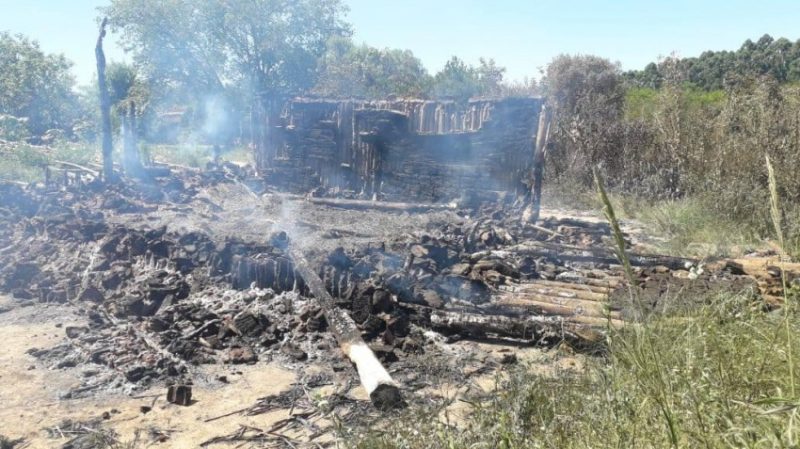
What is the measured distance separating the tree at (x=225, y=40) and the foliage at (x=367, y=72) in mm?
2219

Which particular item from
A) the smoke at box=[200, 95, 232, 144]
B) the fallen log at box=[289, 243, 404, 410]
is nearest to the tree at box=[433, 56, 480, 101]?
the smoke at box=[200, 95, 232, 144]

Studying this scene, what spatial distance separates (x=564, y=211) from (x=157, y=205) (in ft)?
33.1

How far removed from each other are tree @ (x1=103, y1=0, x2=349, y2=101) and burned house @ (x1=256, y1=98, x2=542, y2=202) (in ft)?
57.2

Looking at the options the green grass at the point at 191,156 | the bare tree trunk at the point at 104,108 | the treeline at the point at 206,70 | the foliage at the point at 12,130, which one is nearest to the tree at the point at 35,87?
the treeline at the point at 206,70

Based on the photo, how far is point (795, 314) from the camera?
3822 millimetres

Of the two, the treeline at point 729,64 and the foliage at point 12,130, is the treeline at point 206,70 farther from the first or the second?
the treeline at point 729,64

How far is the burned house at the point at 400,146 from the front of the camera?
39.9ft

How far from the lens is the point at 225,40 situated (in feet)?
108

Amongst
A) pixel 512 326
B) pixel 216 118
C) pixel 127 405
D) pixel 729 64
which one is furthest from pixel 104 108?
pixel 729 64

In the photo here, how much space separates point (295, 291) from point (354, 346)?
2044mm

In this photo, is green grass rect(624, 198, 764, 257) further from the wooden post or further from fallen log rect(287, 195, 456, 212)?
fallen log rect(287, 195, 456, 212)

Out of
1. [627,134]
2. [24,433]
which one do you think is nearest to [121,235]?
[24,433]

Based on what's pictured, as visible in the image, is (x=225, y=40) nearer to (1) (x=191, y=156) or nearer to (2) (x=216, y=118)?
(2) (x=216, y=118)

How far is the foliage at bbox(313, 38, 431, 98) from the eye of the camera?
30884mm
